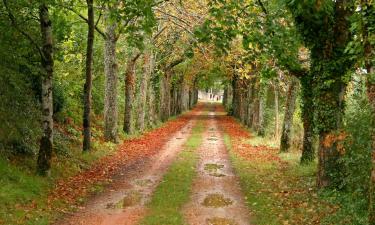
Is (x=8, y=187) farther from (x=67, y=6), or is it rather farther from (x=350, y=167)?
(x=350, y=167)

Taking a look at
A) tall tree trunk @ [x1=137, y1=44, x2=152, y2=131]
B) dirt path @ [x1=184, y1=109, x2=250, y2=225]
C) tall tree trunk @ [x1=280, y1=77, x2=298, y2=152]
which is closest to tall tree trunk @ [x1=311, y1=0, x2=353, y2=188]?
dirt path @ [x1=184, y1=109, x2=250, y2=225]

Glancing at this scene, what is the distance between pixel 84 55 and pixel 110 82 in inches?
238

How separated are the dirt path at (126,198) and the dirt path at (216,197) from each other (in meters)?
1.34

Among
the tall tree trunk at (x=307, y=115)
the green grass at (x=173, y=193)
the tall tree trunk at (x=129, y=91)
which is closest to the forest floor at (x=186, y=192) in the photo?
the green grass at (x=173, y=193)

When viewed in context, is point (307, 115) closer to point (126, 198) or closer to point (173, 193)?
point (173, 193)

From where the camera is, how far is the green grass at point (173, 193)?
36.6 ft

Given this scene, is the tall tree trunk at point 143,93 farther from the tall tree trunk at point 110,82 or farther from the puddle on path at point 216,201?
the puddle on path at point 216,201

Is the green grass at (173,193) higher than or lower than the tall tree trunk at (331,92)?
lower

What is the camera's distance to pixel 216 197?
535 inches

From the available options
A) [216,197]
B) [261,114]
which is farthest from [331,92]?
[261,114]

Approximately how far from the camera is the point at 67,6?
1634 centimetres

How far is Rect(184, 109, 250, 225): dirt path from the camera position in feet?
36.9

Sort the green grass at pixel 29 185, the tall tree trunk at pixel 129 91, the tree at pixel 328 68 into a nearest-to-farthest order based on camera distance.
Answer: the green grass at pixel 29 185
the tree at pixel 328 68
the tall tree trunk at pixel 129 91

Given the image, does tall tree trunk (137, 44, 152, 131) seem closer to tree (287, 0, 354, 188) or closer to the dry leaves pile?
the dry leaves pile
